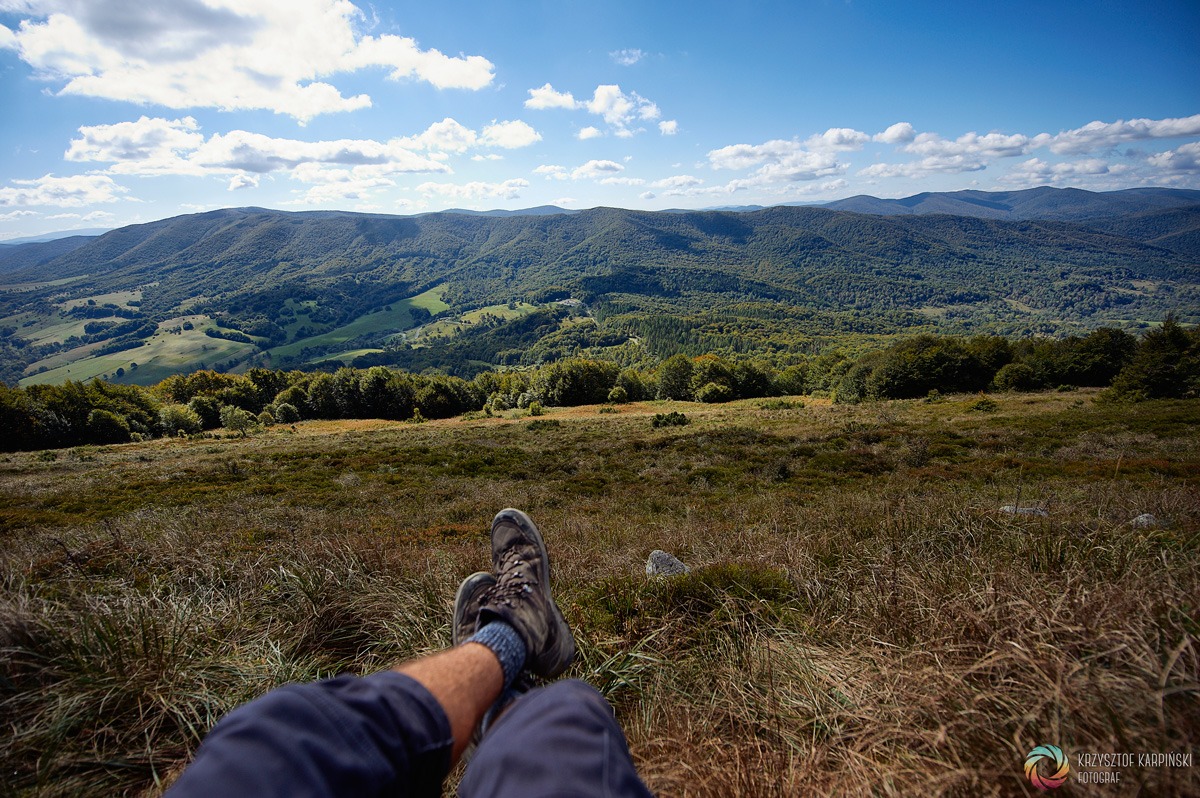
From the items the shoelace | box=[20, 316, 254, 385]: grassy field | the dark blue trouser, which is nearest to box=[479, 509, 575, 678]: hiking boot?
the shoelace

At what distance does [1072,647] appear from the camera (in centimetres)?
179

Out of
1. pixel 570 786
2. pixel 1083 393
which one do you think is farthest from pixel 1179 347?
pixel 570 786

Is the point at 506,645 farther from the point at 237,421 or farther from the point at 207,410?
the point at 207,410

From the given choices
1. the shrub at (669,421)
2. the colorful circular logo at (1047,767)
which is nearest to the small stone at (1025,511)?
the colorful circular logo at (1047,767)

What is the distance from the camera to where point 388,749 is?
1485 mm

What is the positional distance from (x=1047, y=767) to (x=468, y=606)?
2502 millimetres

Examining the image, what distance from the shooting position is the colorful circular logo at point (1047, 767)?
1285 millimetres

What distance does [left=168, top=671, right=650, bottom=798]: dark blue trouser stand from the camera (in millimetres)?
1320

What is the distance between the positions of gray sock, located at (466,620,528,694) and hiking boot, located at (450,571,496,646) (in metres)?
0.19

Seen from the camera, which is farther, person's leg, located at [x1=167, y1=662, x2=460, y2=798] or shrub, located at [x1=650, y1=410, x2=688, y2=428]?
shrub, located at [x1=650, y1=410, x2=688, y2=428]

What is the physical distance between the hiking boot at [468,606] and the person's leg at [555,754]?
3.13ft

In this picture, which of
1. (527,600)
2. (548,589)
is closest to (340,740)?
(527,600)

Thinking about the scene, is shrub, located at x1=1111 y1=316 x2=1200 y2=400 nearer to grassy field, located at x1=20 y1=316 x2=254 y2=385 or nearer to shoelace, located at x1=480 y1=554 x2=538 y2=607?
shoelace, located at x1=480 y1=554 x2=538 y2=607

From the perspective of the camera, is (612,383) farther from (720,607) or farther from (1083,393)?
(720,607)
